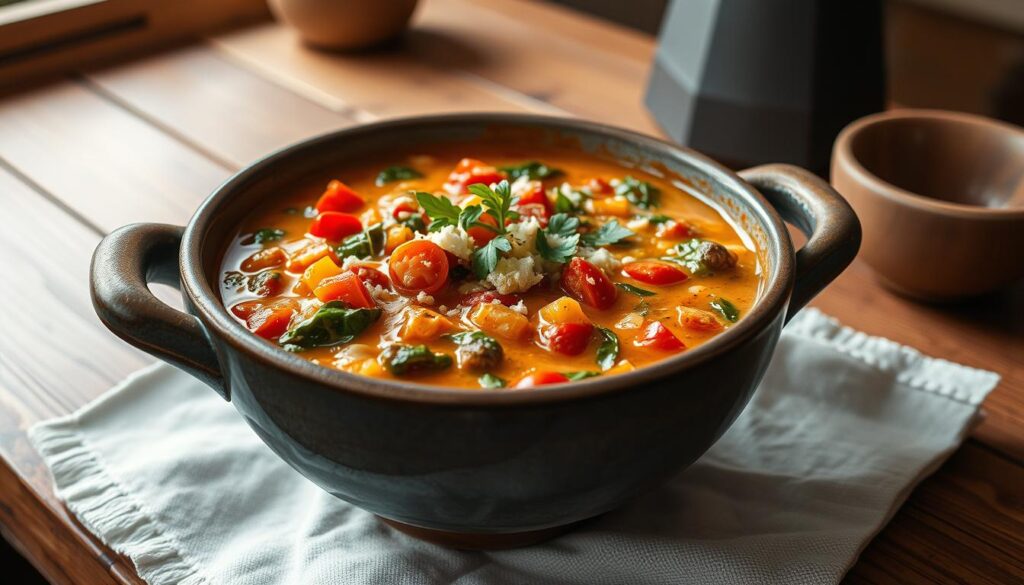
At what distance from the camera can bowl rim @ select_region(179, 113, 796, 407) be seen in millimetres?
1038

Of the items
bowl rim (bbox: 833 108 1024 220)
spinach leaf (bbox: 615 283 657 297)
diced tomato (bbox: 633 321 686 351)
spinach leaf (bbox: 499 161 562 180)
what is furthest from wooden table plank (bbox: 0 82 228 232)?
bowl rim (bbox: 833 108 1024 220)

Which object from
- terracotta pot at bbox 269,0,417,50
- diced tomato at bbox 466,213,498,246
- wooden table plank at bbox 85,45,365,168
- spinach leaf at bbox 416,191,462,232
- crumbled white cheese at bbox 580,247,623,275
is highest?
spinach leaf at bbox 416,191,462,232

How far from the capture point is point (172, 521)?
1.42 m

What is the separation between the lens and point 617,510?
144cm

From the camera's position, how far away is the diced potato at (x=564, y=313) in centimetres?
134

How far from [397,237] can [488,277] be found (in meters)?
0.19

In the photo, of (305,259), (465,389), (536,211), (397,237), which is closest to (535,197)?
(536,211)

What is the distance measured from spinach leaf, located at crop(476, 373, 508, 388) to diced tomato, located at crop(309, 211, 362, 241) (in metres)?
0.43

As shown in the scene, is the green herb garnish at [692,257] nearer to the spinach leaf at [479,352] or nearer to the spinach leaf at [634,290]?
Result: the spinach leaf at [634,290]

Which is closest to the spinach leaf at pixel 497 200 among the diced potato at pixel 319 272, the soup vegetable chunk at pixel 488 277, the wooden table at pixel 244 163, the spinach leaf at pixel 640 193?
the soup vegetable chunk at pixel 488 277

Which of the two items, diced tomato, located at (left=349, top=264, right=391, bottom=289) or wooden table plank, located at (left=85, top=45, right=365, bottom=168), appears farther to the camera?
wooden table plank, located at (left=85, top=45, right=365, bottom=168)

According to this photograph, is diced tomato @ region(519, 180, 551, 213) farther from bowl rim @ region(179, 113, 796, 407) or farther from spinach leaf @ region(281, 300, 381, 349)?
spinach leaf @ region(281, 300, 381, 349)

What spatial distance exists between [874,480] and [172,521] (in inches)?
39.8

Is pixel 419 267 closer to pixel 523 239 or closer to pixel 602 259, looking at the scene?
pixel 523 239
